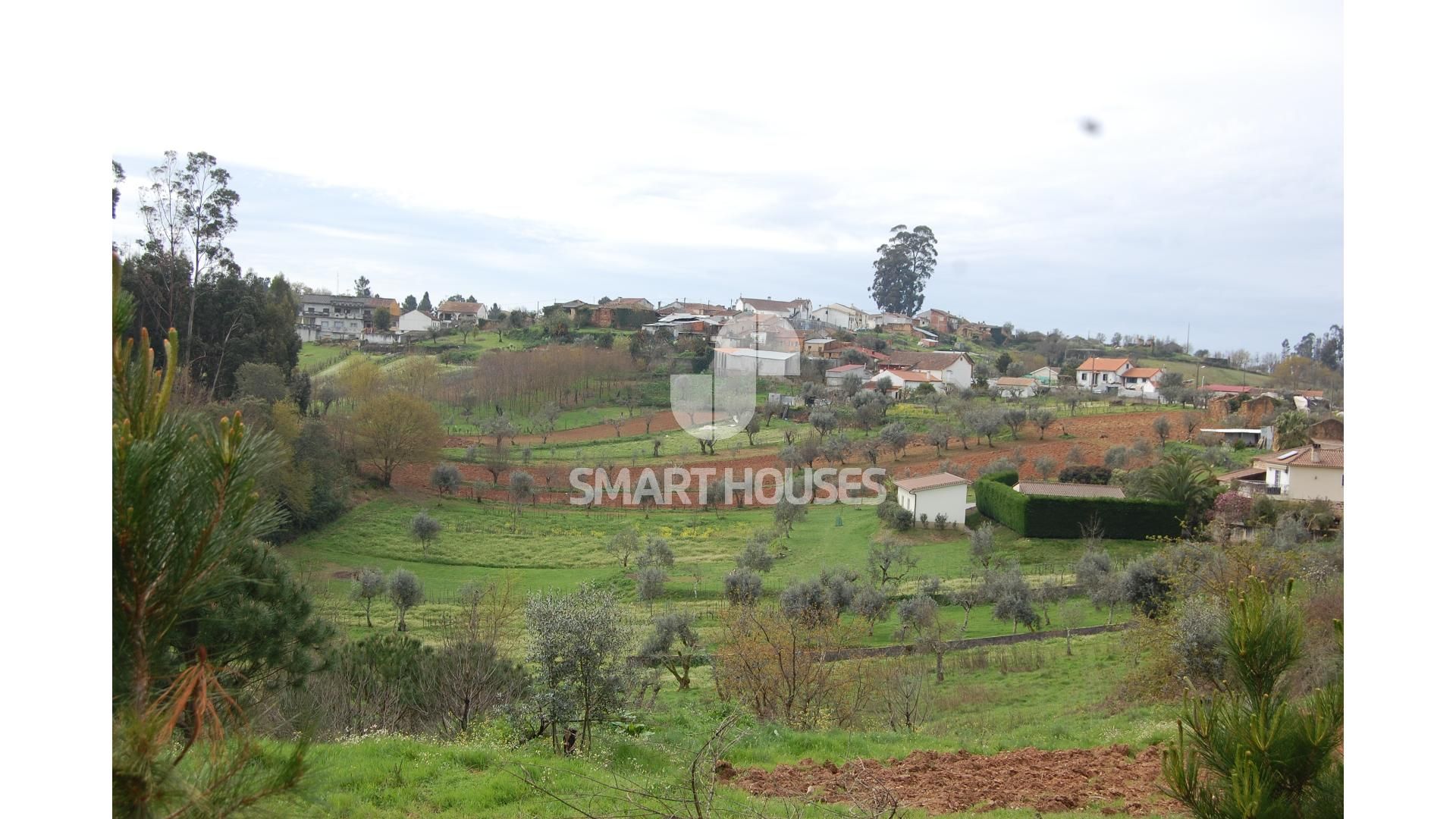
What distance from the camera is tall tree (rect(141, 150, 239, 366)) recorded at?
15.4 metres

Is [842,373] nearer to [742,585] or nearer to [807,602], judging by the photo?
[742,585]

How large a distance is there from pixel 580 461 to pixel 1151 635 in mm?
12293

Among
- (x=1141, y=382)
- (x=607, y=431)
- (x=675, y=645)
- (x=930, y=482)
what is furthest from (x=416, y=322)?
(x=1141, y=382)

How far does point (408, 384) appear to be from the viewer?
1962 cm

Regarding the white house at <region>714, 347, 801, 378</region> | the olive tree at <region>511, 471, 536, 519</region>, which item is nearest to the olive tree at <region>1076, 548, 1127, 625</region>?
the white house at <region>714, 347, 801, 378</region>

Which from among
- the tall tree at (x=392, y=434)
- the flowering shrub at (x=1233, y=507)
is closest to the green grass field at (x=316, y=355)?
the tall tree at (x=392, y=434)

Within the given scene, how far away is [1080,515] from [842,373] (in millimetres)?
6950

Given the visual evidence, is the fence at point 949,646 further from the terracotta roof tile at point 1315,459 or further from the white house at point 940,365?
the white house at point 940,365

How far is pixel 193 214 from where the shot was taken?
1605 cm

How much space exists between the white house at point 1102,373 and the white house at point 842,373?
6076 millimetres

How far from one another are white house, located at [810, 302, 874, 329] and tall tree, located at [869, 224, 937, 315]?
Result: 591 millimetres

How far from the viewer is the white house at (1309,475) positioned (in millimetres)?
13961

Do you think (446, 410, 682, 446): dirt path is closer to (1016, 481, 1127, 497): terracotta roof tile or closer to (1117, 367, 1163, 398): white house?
(1016, 481, 1127, 497): terracotta roof tile
